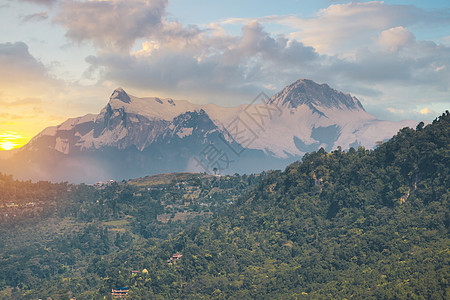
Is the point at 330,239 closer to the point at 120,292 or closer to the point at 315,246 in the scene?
the point at 315,246

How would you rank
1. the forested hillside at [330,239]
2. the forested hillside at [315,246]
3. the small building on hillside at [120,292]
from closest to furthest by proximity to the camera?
the forested hillside at [330,239], the forested hillside at [315,246], the small building on hillside at [120,292]

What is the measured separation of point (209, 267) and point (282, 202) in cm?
3213

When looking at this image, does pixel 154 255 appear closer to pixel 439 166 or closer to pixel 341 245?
pixel 341 245

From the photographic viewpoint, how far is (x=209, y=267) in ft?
444

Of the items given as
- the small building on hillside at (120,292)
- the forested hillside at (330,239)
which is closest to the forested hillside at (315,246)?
the forested hillside at (330,239)

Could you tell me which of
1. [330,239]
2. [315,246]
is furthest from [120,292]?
[330,239]

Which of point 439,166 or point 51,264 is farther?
point 51,264

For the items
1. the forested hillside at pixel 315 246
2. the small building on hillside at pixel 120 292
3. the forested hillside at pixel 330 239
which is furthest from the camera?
the small building on hillside at pixel 120 292

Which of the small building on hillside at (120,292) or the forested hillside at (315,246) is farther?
the small building on hillside at (120,292)

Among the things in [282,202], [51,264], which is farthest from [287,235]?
[51,264]

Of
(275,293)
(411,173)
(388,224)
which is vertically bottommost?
(275,293)

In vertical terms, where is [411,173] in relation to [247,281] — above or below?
above

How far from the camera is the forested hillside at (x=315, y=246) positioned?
4321 inches

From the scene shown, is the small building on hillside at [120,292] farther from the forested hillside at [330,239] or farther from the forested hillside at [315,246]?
the forested hillside at [330,239]
